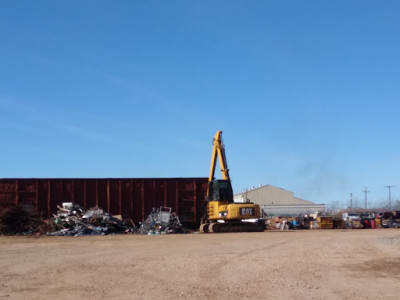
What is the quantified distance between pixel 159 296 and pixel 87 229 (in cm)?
2480

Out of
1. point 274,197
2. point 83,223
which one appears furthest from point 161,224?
point 274,197

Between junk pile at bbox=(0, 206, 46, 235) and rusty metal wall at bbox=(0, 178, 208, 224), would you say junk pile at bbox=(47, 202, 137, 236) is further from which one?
rusty metal wall at bbox=(0, 178, 208, 224)

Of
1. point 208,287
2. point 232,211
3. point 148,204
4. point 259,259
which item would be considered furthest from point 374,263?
point 148,204

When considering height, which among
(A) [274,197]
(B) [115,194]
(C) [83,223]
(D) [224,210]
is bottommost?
(C) [83,223]

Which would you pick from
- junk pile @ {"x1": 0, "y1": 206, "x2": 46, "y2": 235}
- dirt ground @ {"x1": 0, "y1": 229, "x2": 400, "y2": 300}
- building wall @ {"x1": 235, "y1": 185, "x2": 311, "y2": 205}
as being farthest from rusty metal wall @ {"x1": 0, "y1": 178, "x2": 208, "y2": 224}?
building wall @ {"x1": 235, "y1": 185, "x2": 311, "y2": 205}

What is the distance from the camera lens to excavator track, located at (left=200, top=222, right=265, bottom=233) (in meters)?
35.5

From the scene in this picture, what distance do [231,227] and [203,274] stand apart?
73.9 ft

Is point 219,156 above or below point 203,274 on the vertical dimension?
above

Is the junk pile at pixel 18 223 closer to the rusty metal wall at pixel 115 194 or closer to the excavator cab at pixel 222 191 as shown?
the rusty metal wall at pixel 115 194

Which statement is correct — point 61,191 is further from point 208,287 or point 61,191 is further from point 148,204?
point 208,287

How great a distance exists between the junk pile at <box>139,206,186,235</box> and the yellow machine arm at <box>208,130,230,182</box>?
4.15 m

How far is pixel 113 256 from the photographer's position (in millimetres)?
18094

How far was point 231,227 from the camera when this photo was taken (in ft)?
117

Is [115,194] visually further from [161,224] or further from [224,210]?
[224,210]
